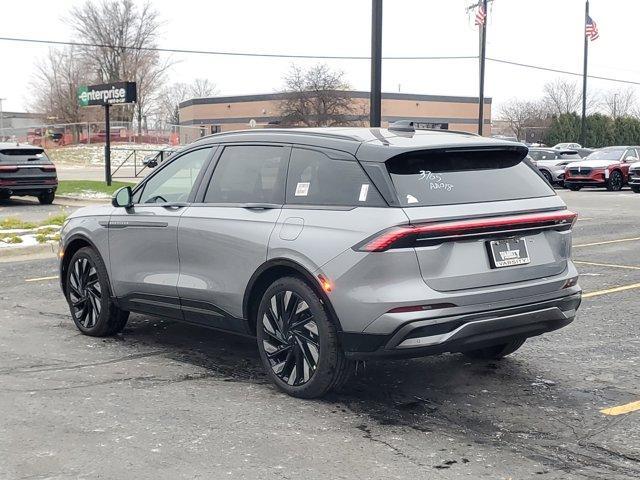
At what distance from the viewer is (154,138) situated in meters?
65.1

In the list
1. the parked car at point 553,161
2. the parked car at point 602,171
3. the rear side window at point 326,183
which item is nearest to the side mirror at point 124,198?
the rear side window at point 326,183

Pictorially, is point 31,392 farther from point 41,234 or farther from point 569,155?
point 569,155

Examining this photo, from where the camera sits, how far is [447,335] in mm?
4723

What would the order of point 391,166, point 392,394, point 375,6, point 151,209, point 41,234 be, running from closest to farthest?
point 391,166 → point 392,394 → point 151,209 → point 41,234 → point 375,6

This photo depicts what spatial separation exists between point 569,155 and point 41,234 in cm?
2544

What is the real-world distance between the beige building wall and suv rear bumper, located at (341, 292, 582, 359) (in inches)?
2885

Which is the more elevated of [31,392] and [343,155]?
[343,155]

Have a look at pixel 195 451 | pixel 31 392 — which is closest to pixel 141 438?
A: pixel 195 451

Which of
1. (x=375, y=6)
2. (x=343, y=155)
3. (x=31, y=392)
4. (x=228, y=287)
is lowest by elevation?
(x=31, y=392)

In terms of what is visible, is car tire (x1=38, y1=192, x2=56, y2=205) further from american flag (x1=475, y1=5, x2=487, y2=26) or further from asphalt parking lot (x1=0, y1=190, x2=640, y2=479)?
american flag (x1=475, y1=5, x2=487, y2=26)

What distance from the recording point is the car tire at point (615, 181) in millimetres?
30312

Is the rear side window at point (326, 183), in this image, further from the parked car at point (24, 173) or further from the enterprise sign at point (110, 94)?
the enterprise sign at point (110, 94)

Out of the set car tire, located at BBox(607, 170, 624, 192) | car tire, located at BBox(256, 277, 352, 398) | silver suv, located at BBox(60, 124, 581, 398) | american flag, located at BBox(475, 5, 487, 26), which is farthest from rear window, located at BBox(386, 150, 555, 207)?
american flag, located at BBox(475, 5, 487, 26)

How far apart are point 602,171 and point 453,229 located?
89.3ft
